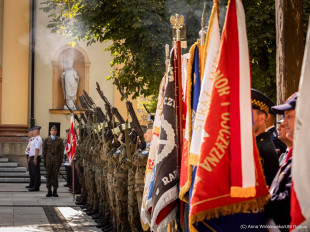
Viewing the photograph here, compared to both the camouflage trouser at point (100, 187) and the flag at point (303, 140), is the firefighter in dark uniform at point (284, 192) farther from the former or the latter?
the camouflage trouser at point (100, 187)

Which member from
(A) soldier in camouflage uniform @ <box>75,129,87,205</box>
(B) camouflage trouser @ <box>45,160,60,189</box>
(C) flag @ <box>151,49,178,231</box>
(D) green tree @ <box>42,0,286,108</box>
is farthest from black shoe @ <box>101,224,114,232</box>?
(B) camouflage trouser @ <box>45,160,60,189</box>

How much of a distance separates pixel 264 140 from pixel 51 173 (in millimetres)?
13563

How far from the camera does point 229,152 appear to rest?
4496 mm

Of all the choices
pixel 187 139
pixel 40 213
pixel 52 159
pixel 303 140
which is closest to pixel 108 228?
pixel 40 213

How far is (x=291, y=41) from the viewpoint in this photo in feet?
25.6

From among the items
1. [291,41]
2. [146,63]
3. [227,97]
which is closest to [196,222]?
[227,97]

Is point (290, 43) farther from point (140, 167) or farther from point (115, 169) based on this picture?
point (115, 169)

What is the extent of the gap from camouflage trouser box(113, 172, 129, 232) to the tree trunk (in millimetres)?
3334

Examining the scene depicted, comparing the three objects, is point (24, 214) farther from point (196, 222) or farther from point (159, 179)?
point (196, 222)

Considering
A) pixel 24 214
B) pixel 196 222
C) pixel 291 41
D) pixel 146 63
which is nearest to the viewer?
pixel 196 222

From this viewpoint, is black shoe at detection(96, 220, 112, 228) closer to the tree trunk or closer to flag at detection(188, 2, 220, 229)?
the tree trunk

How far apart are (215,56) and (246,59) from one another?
43 cm

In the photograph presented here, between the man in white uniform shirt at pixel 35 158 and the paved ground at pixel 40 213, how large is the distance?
471mm

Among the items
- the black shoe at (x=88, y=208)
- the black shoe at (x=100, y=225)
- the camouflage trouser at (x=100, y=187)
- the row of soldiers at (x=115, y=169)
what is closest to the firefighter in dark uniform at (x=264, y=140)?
the row of soldiers at (x=115, y=169)
